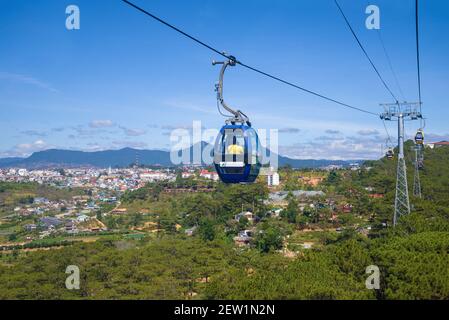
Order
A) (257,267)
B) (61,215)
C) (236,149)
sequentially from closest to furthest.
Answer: (236,149), (257,267), (61,215)

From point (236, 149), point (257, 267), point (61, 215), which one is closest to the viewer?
point (236, 149)

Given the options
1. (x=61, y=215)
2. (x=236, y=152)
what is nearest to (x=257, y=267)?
(x=236, y=152)

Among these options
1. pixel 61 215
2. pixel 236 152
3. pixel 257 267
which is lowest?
pixel 61 215

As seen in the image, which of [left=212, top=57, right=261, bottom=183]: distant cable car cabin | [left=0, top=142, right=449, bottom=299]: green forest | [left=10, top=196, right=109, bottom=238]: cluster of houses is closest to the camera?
[left=212, top=57, right=261, bottom=183]: distant cable car cabin

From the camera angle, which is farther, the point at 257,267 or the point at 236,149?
the point at 257,267

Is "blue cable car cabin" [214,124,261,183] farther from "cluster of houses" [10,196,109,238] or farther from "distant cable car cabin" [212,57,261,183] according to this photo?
"cluster of houses" [10,196,109,238]

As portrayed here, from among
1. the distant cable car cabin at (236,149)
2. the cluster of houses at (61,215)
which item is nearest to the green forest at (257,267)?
the distant cable car cabin at (236,149)

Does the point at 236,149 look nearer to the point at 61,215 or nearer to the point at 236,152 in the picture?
the point at 236,152

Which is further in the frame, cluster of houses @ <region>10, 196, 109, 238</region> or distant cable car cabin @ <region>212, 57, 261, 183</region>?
cluster of houses @ <region>10, 196, 109, 238</region>

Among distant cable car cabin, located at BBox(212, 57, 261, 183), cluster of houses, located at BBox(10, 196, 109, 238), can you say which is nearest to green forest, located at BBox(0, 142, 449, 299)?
distant cable car cabin, located at BBox(212, 57, 261, 183)

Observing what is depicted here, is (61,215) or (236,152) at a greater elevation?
(236,152)
